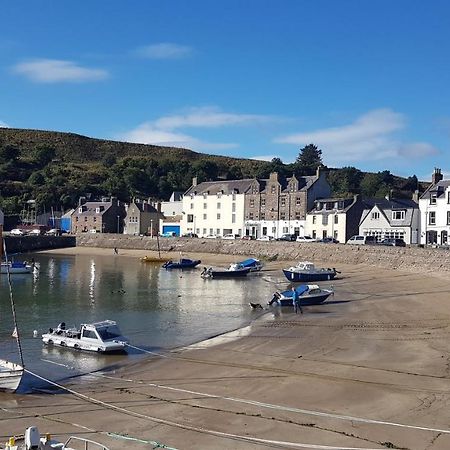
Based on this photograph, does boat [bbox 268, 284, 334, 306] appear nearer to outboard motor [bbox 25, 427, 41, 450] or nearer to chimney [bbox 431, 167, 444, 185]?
outboard motor [bbox 25, 427, 41, 450]

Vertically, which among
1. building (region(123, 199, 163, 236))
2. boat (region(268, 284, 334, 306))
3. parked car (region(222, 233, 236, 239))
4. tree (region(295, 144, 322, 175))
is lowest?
boat (region(268, 284, 334, 306))

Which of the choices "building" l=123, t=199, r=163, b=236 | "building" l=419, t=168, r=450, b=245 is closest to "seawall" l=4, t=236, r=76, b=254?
"building" l=123, t=199, r=163, b=236

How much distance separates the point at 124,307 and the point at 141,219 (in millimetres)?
70223

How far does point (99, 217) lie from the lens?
11275 cm

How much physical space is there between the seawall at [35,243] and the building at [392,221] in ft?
172

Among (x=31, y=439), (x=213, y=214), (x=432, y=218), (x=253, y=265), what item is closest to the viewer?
(x=31, y=439)

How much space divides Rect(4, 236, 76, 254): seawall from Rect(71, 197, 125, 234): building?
6192 mm

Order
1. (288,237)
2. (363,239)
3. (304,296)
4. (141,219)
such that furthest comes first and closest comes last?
(141,219)
(288,237)
(363,239)
(304,296)

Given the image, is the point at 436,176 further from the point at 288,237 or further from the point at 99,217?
the point at 99,217

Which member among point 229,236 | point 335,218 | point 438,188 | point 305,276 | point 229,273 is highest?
point 438,188

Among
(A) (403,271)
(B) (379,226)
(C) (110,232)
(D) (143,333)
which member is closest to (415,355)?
(D) (143,333)

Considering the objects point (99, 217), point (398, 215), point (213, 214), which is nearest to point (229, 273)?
point (398, 215)

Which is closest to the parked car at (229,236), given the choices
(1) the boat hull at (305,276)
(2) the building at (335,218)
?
(2) the building at (335,218)

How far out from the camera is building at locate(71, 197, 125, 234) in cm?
11281
